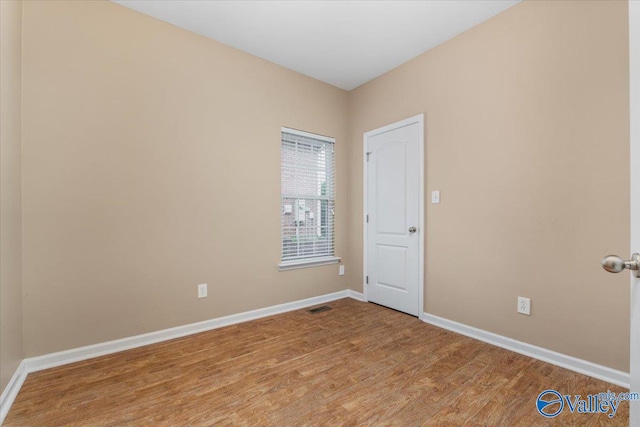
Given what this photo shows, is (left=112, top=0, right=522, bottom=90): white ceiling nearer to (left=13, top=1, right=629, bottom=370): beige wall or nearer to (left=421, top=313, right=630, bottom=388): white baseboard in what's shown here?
(left=13, top=1, right=629, bottom=370): beige wall

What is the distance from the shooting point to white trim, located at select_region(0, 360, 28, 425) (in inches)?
64.4

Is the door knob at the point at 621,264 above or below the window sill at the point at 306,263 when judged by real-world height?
above

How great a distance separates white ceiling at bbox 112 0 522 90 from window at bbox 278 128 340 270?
0.88m

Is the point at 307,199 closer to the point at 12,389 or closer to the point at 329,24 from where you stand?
the point at 329,24

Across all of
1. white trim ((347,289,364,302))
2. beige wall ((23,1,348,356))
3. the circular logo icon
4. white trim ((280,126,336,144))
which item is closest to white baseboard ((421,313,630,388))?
the circular logo icon

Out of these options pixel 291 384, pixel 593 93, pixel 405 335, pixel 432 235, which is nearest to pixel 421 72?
pixel 593 93

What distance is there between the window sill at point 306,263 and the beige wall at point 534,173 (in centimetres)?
119

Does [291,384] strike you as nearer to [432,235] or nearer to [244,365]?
[244,365]

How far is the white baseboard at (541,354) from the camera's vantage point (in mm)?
1923

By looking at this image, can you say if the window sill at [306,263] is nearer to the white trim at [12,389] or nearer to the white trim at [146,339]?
the white trim at [146,339]

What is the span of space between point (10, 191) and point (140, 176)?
78 cm

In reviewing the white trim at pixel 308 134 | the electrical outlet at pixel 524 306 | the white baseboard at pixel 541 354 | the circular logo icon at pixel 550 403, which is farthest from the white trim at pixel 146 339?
the circular logo icon at pixel 550 403

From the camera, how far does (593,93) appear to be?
2014mm

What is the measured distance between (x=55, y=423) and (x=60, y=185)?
1518mm
